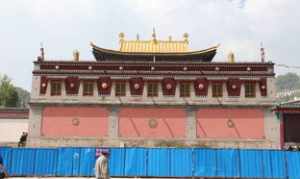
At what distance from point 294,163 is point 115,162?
30.0ft

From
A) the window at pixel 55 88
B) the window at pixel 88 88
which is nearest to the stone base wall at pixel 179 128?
the window at pixel 55 88

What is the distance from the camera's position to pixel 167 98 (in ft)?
98.0

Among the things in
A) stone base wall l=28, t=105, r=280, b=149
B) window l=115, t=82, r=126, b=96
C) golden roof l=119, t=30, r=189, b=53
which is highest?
golden roof l=119, t=30, r=189, b=53

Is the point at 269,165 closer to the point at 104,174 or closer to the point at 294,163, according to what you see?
the point at 294,163

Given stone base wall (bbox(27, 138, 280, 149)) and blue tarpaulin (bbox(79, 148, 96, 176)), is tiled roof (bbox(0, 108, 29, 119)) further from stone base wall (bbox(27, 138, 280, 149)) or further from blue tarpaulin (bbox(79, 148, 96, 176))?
blue tarpaulin (bbox(79, 148, 96, 176))

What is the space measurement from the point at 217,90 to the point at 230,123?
10.4 feet

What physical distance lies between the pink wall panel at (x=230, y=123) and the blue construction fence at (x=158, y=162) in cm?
1207

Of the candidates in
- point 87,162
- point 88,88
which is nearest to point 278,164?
point 87,162

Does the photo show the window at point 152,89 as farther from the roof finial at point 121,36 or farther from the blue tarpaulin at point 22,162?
the blue tarpaulin at point 22,162

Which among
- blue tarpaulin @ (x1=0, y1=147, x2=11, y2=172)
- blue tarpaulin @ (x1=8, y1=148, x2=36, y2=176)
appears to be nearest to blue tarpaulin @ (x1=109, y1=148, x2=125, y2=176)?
blue tarpaulin @ (x1=8, y1=148, x2=36, y2=176)

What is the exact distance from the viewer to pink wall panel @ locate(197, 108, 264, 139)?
29141 millimetres

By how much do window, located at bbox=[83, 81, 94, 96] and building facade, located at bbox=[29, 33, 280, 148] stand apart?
0.04m

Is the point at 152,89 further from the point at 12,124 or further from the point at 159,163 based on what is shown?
the point at 12,124

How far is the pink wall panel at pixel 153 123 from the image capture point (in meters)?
29.3
